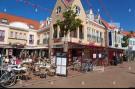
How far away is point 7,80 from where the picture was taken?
1249 cm

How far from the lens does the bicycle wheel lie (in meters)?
12.3

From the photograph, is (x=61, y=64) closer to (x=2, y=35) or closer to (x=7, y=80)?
(x=7, y=80)

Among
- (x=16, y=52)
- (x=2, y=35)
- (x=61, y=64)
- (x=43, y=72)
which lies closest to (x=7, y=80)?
(x=43, y=72)

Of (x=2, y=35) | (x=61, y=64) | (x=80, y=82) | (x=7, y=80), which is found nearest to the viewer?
(x=7, y=80)

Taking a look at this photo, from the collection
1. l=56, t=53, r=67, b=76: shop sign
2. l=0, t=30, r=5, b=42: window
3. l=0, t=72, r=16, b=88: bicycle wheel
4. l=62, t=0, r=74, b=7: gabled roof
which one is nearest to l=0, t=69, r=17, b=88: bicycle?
l=0, t=72, r=16, b=88: bicycle wheel

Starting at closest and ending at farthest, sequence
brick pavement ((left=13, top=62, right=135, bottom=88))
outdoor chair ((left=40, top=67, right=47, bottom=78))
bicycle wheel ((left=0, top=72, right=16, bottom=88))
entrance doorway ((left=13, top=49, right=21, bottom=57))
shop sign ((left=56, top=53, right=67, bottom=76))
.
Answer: bicycle wheel ((left=0, top=72, right=16, bottom=88))
brick pavement ((left=13, top=62, right=135, bottom=88))
outdoor chair ((left=40, top=67, right=47, bottom=78))
shop sign ((left=56, top=53, right=67, bottom=76))
entrance doorway ((left=13, top=49, right=21, bottom=57))

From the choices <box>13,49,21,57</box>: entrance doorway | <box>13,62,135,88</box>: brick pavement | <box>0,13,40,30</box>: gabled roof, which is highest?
<box>0,13,40,30</box>: gabled roof

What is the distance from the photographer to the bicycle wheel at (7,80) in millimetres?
12288

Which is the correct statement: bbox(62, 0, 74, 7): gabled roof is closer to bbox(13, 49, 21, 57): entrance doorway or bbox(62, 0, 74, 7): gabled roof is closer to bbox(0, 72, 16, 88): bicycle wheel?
bbox(13, 49, 21, 57): entrance doorway

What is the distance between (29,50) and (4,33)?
20.7 ft

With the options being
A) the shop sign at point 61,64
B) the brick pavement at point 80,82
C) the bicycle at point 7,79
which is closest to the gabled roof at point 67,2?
the shop sign at point 61,64

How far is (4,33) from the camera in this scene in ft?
112

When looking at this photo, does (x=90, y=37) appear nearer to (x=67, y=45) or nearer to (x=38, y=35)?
(x=67, y=45)

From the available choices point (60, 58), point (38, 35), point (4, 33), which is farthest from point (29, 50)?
point (60, 58)
